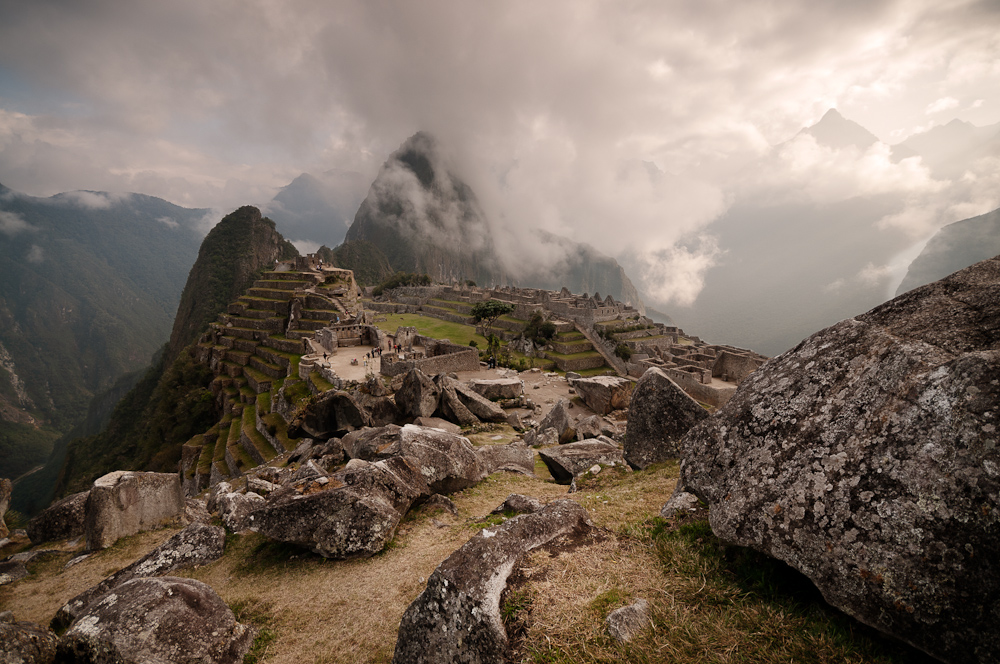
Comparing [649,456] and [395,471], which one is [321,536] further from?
[649,456]

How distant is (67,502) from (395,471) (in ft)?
32.3

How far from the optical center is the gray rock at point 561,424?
12.0 meters

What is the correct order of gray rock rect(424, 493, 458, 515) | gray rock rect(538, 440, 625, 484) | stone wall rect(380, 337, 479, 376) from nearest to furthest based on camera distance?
gray rock rect(424, 493, 458, 515) → gray rock rect(538, 440, 625, 484) → stone wall rect(380, 337, 479, 376)

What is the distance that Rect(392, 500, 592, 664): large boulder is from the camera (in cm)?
321

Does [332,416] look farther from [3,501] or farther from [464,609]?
[464,609]

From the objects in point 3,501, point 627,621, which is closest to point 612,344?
point 3,501

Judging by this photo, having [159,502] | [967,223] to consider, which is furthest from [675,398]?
[967,223]

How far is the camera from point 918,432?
260cm

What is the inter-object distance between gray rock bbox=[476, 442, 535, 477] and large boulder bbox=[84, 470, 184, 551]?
7410 millimetres

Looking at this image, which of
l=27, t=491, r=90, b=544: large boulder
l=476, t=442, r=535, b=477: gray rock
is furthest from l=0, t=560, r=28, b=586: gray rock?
l=476, t=442, r=535, b=477: gray rock

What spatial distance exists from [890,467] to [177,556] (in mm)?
9744

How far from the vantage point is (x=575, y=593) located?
3.50 m

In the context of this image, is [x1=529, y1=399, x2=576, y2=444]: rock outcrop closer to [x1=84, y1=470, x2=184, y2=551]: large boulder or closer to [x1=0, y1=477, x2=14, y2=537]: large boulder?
[x1=84, y1=470, x2=184, y2=551]: large boulder

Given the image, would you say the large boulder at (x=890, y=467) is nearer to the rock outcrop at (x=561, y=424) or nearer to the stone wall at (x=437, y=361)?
the rock outcrop at (x=561, y=424)
